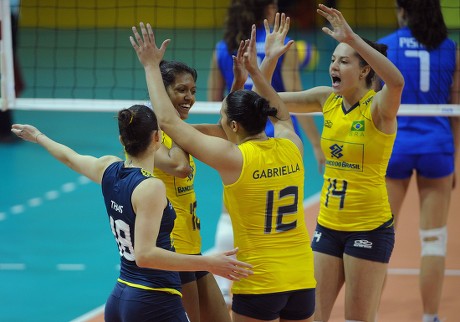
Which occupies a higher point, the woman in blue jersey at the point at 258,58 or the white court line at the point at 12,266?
the woman in blue jersey at the point at 258,58

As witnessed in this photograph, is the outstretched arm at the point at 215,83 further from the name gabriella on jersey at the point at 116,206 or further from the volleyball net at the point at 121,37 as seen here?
the volleyball net at the point at 121,37

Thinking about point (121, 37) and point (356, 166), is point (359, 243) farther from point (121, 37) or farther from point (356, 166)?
point (121, 37)

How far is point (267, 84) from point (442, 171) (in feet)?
7.45

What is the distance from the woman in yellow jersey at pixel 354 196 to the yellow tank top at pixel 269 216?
0.82 meters

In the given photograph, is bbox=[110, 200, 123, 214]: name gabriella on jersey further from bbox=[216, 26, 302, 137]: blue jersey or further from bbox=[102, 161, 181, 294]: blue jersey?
bbox=[216, 26, 302, 137]: blue jersey

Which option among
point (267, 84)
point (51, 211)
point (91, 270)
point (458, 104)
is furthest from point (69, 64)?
point (267, 84)

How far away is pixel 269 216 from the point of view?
445 centimetres

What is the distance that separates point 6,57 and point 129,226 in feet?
12.2

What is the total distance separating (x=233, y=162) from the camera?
434 cm

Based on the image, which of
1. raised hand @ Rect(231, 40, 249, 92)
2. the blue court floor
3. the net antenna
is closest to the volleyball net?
the blue court floor

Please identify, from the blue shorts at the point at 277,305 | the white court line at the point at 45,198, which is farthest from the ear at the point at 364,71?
the white court line at the point at 45,198

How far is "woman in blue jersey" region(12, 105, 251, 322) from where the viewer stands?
13.0 ft

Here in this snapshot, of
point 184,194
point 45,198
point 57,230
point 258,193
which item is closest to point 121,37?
point 45,198

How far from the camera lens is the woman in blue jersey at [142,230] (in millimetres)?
3961
